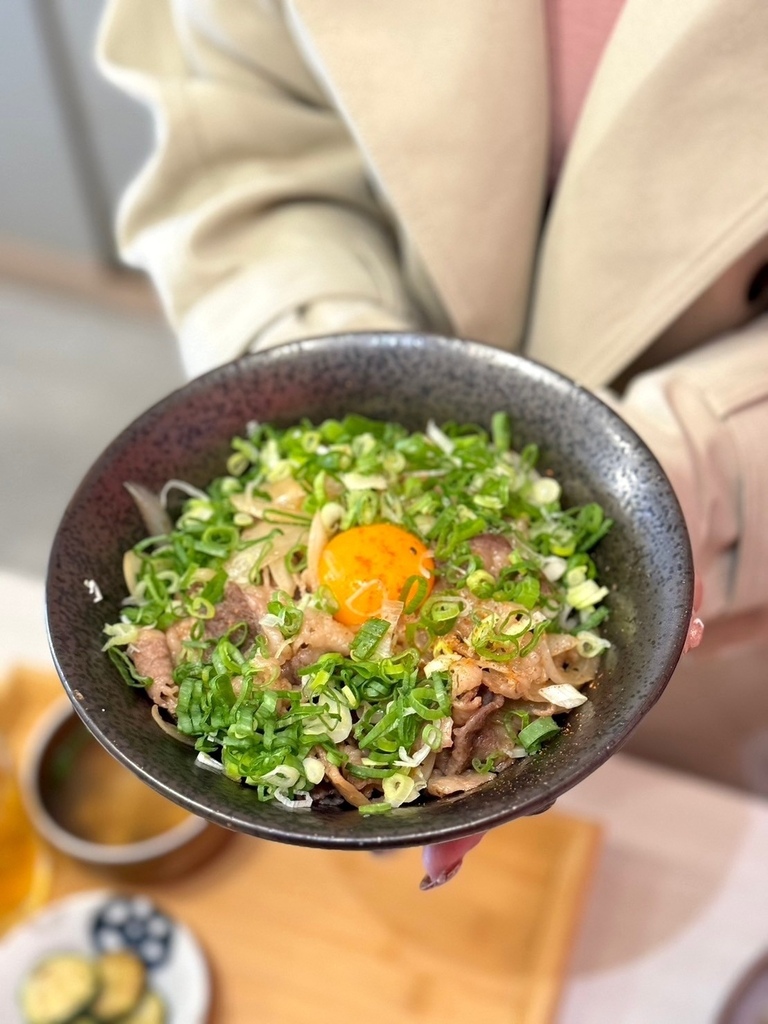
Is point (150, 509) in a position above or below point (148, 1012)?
above

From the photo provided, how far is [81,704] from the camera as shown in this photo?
88 centimetres

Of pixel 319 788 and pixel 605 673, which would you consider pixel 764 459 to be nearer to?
pixel 605 673

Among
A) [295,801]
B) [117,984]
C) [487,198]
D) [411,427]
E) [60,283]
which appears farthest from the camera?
[60,283]

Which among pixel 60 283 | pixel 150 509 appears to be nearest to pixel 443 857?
pixel 150 509

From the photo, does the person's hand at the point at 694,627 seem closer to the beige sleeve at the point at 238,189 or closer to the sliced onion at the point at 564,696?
the sliced onion at the point at 564,696

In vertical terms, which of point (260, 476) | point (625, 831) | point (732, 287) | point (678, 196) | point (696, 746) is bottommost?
point (696, 746)

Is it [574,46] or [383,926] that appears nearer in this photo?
[574,46]

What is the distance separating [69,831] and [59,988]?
0.23 metres

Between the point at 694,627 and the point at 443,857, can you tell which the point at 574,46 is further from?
the point at 443,857

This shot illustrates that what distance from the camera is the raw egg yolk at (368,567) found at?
1017 mm

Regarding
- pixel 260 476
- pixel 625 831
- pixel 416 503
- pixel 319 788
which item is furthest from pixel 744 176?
pixel 625 831

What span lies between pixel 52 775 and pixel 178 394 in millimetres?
819

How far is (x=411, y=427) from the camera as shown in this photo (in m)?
1.22

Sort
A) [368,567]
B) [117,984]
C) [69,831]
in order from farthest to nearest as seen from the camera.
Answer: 1. [69,831]
2. [117,984]
3. [368,567]
